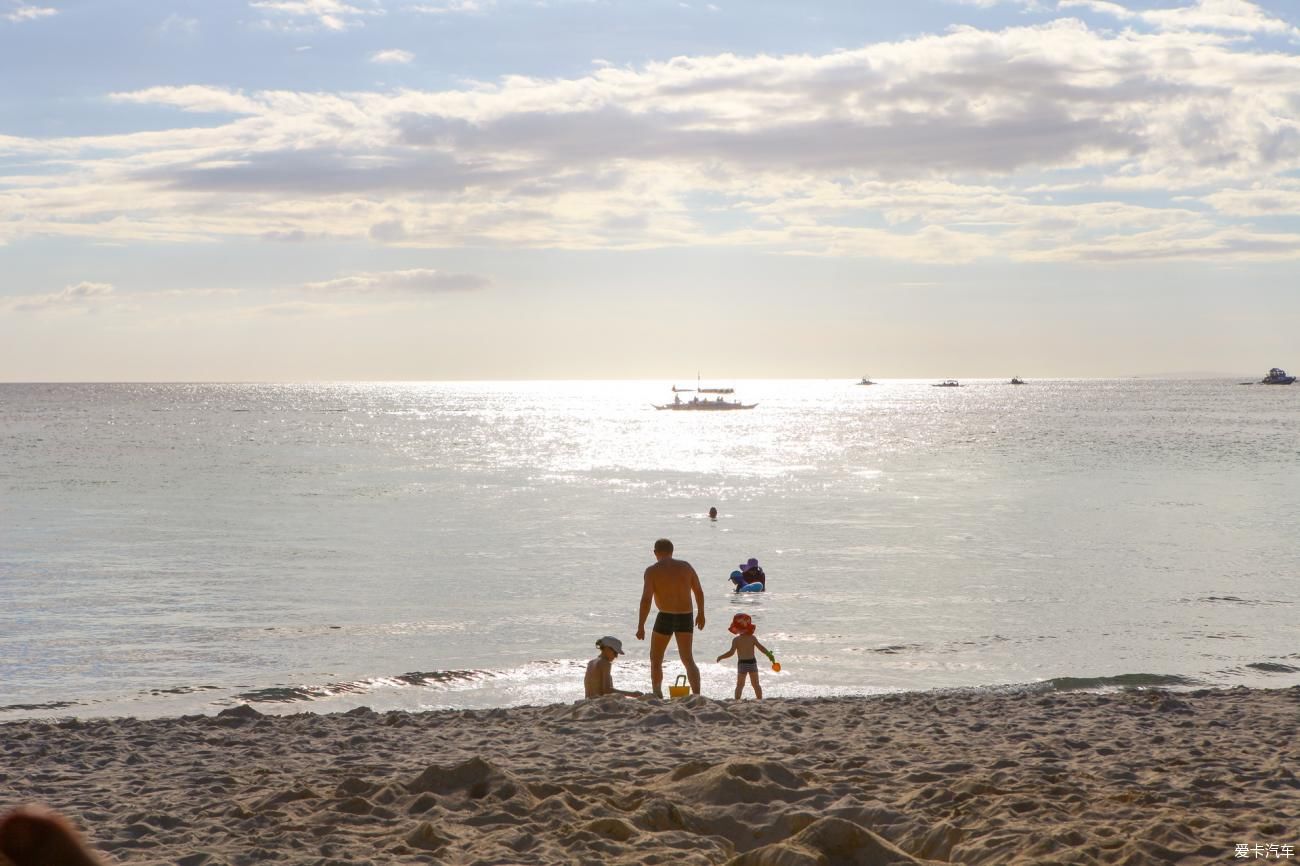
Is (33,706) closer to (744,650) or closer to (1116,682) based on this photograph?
(744,650)

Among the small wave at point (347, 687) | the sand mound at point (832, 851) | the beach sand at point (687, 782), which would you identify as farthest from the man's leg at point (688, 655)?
the sand mound at point (832, 851)

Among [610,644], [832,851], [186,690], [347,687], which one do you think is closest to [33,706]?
[186,690]

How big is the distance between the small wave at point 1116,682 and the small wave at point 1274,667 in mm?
1328

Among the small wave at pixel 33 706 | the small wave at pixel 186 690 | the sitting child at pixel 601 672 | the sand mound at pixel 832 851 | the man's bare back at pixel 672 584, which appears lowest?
the small wave at pixel 186 690

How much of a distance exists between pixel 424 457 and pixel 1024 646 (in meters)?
57.6

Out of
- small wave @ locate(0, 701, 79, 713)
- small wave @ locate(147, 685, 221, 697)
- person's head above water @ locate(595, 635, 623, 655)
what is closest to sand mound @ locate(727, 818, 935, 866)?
person's head above water @ locate(595, 635, 623, 655)

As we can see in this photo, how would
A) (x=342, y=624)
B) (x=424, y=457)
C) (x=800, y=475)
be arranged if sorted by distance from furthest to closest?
(x=424, y=457) < (x=800, y=475) < (x=342, y=624)

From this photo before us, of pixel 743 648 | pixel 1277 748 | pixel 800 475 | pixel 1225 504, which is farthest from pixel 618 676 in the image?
pixel 800 475

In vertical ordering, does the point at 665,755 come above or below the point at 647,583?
below

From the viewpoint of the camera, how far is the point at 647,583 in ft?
39.7

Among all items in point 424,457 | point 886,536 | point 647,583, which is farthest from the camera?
point 424,457

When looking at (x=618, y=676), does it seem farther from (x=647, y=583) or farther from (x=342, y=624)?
(x=342, y=624)

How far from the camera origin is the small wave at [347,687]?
13.5m

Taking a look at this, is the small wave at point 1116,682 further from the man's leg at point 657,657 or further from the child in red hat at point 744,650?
the man's leg at point 657,657
